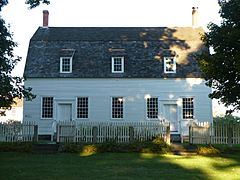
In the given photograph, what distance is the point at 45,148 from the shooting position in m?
20.8

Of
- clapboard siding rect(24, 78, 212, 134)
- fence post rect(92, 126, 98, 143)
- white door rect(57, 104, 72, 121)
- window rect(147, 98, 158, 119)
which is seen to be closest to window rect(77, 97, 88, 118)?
clapboard siding rect(24, 78, 212, 134)

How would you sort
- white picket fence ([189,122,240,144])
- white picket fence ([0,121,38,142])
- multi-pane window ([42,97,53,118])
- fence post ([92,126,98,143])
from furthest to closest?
multi-pane window ([42,97,53,118]), white picket fence ([0,121,38,142]), white picket fence ([189,122,240,144]), fence post ([92,126,98,143])

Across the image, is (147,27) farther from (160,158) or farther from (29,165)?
(29,165)

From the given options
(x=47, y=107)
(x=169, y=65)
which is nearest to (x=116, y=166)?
(x=47, y=107)

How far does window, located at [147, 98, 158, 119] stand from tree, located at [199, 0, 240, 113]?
31.8 feet

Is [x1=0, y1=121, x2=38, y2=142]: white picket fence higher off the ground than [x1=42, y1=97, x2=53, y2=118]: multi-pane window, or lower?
lower

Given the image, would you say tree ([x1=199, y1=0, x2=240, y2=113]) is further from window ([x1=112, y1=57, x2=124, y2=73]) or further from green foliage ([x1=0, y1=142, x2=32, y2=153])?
window ([x1=112, y1=57, x2=124, y2=73])

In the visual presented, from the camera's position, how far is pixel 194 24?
34500 millimetres

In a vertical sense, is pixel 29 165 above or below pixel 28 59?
below

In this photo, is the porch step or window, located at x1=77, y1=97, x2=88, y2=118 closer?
the porch step

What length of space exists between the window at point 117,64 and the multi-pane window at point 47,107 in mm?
5641

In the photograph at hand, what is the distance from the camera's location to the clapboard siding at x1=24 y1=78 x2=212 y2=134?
29438 millimetres

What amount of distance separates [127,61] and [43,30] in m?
8.84

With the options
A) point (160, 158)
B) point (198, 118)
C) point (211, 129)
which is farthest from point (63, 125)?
point (198, 118)
